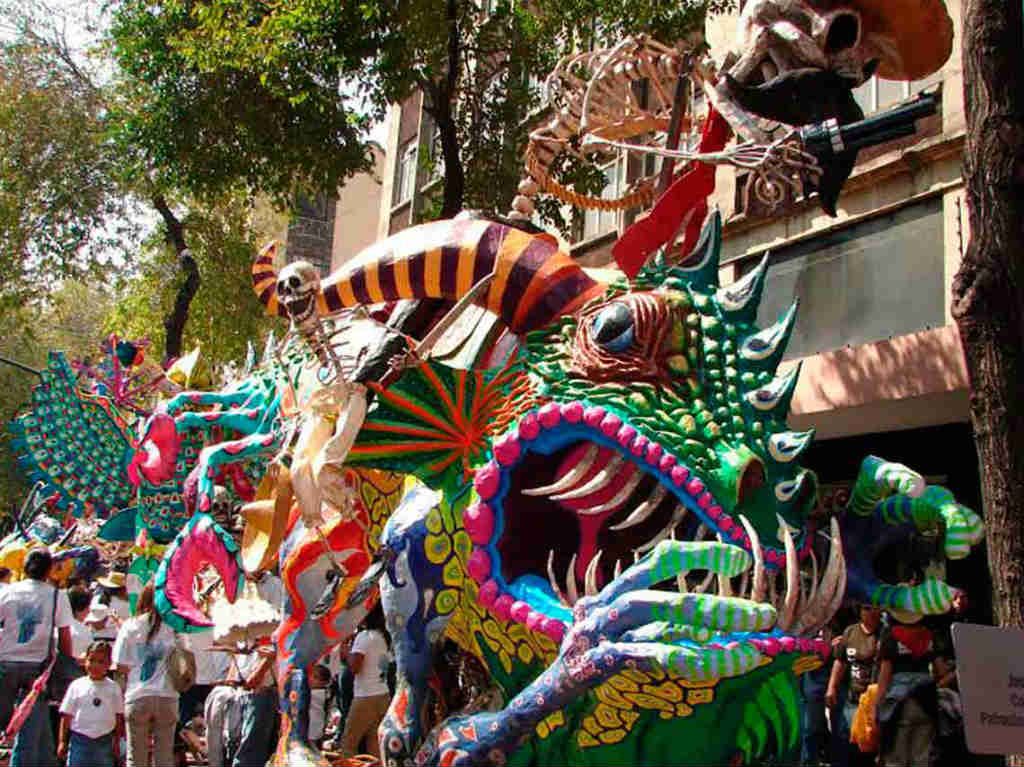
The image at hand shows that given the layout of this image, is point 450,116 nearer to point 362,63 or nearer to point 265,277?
point 362,63

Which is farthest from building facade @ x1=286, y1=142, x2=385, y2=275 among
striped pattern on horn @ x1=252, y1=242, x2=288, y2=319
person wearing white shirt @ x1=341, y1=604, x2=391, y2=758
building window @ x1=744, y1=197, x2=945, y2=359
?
striped pattern on horn @ x1=252, y1=242, x2=288, y2=319

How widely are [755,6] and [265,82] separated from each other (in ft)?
17.5

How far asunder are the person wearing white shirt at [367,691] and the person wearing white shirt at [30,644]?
6.12 ft

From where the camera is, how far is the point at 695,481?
159 inches

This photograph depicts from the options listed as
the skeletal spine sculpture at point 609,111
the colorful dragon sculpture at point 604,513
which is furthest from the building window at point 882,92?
the colorful dragon sculpture at point 604,513

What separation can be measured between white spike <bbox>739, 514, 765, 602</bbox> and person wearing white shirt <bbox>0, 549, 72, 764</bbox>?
529 centimetres

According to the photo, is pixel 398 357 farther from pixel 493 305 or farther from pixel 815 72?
pixel 815 72

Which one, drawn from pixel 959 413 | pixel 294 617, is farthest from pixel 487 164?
pixel 294 617

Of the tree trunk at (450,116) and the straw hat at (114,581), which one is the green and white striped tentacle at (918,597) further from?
the straw hat at (114,581)

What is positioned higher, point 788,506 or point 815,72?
point 815,72

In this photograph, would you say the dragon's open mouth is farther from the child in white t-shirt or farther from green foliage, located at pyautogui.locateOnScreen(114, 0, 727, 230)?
green foliage, located at pyautogui.locateOnScreen(114, 0, 727, 230)

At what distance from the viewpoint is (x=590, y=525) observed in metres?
4.61

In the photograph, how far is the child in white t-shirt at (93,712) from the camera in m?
7.25

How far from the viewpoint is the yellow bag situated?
21.3ft
